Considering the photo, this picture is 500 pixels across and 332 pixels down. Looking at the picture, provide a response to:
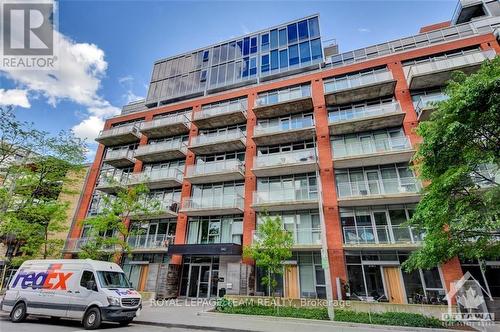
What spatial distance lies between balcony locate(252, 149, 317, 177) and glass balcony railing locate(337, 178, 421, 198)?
2644mm

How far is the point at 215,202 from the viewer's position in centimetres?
2023

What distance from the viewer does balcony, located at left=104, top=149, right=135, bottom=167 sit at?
25047mm

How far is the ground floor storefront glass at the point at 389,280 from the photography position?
1430 cm

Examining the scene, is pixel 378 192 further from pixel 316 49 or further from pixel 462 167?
pixel 316 49

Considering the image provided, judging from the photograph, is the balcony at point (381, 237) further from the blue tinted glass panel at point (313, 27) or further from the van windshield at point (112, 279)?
the blue tinted glass panel at point (313, 27)

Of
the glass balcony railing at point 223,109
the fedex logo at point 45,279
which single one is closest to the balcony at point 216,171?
the glass balcony railing at point 223,109

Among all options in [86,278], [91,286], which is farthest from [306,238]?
[86,278]

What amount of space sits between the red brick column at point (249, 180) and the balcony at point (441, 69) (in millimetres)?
12566

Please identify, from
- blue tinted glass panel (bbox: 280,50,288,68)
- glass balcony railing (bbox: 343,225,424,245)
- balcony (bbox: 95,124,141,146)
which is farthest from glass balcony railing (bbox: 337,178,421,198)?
balcony (bbox: 95,124,141,146)

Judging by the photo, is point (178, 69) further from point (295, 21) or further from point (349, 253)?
point (349, 253)

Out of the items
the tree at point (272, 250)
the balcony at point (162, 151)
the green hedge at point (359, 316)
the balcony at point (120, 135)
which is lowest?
the green hedge at point (359, 316)

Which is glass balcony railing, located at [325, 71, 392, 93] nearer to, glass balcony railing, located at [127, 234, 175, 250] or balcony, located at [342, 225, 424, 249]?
balcony, located at [342, 225, 424, 249]

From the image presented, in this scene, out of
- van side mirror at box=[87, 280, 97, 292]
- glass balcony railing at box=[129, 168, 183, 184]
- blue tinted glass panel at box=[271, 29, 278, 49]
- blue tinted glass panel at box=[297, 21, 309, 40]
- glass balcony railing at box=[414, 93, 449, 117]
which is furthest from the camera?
Result: blue tinted glass panel at box=[271, 29, 278, 49]

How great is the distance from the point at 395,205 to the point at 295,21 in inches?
830
